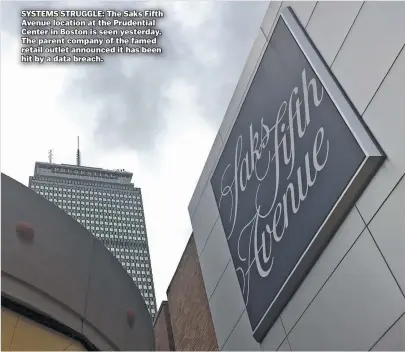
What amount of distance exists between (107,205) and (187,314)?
116 m

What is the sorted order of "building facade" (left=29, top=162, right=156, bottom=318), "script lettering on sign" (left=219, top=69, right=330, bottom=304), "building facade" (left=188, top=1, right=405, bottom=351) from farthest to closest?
"building facade" (left=29, top=162, right=156, bottom=318)
"script lettering on sign" (left=219, top=69, right=330, bottom=304)
"building facade" (left=188, top=1, right=405, bottom=351)

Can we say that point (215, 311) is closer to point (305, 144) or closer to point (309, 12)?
point (305, 144)

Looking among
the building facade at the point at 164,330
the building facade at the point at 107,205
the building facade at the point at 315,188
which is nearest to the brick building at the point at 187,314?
the building facade at the point at 164,330

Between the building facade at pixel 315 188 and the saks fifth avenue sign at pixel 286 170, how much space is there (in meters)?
0.02

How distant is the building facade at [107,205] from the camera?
115 meters

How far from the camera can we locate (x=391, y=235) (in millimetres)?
6543

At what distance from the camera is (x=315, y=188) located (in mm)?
8211

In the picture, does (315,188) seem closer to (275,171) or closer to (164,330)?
(275,171)

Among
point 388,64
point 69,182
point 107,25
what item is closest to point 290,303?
point 388,64

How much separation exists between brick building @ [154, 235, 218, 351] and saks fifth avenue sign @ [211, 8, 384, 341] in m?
2.02

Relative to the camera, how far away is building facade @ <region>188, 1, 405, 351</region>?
680 cm
